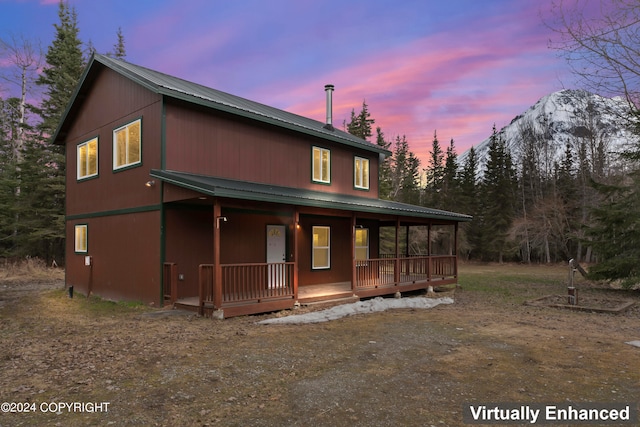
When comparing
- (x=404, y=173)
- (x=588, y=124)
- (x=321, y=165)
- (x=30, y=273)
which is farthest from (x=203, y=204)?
(x=404, y=173)

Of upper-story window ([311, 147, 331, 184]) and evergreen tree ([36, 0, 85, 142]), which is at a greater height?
evergreen tree ([36, 0, 85, 142])

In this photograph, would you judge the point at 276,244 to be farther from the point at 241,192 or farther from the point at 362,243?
the point at 362,243

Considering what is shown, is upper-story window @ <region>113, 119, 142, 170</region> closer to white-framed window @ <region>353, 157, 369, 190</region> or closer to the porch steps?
the porch steps

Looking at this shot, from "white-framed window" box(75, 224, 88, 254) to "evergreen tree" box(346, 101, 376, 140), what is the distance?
2858cm

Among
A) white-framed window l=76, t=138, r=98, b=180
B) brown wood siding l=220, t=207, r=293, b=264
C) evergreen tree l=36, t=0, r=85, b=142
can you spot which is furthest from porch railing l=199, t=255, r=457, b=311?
evergreen tree l=36, t=0, r=85, b=142

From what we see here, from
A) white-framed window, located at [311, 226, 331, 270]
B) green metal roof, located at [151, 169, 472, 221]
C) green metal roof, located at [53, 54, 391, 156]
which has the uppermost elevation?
green metal roof, located at [53, 54, 391, 156]

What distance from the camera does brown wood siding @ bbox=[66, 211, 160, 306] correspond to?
35.5ft

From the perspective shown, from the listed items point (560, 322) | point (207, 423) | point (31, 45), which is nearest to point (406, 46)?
point (560, 322)

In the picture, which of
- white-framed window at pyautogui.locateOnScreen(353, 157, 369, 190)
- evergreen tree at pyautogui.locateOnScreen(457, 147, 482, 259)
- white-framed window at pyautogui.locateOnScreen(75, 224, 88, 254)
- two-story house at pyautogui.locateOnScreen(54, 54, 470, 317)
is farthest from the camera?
evergreen tree at pyautogui.locateOnScreen(457, 147, 482, 259)

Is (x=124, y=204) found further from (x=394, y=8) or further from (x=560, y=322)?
(x=560, y=322)

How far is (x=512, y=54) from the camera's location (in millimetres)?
10570

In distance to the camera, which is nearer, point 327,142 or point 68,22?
point 327,142

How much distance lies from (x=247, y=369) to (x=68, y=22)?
108 ft

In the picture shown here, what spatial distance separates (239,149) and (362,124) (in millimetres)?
29320
